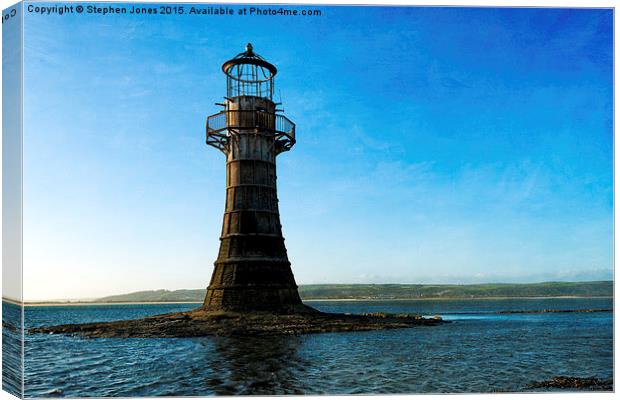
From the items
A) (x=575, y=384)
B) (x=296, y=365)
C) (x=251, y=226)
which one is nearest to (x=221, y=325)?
(x=251, y=226)

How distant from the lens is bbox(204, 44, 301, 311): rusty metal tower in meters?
31.7

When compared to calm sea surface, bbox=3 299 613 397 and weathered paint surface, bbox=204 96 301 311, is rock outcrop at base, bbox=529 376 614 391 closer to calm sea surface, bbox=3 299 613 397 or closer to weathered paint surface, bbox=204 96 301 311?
calm sea surface, bbox=3 299 613 397

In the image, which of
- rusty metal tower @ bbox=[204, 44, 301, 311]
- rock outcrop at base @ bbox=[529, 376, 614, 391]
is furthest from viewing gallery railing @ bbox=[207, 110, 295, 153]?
rock outcrop at base @ bbox=[529, 376, 614, 391]

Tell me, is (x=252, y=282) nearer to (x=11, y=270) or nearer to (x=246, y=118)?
(x=246, y=118)

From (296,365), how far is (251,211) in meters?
12.3

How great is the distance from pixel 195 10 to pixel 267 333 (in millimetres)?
14824

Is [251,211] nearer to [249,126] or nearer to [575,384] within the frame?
[249,126]

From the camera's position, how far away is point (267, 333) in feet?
92.3

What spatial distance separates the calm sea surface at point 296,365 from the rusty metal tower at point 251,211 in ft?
14.2

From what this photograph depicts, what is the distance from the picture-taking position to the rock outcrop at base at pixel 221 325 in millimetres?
28453

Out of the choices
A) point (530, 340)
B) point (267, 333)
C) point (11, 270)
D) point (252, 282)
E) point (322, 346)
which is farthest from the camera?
point (530, 340)

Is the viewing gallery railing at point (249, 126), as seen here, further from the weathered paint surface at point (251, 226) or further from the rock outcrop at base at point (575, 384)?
the rock outcrop at base at point (575, 384)

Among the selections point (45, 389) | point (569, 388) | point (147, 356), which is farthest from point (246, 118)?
point (569, 388)

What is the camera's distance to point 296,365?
2177cm
